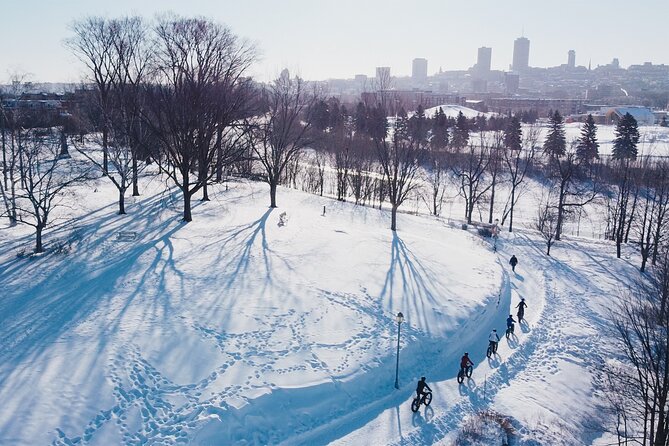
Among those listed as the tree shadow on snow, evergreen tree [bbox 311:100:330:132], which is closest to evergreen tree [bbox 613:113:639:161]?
evergreen tree [bbox 311:100:330:132]

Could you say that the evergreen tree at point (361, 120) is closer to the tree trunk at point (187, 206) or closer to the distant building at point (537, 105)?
the tree trunk at point (187, 206)

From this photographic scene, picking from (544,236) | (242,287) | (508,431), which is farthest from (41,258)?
(544,236)

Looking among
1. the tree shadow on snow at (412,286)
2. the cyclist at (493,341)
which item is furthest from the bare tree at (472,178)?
the cyclist at (493,341)

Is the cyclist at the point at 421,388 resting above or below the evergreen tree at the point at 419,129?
below

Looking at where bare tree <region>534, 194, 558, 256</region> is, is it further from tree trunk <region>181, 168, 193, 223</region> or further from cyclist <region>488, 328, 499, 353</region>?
tree trunk <region>181, 168, 193, 223</region>

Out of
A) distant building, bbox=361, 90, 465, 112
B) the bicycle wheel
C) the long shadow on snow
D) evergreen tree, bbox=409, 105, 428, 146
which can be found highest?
distant building, bbox=361, 90, 465, 112
